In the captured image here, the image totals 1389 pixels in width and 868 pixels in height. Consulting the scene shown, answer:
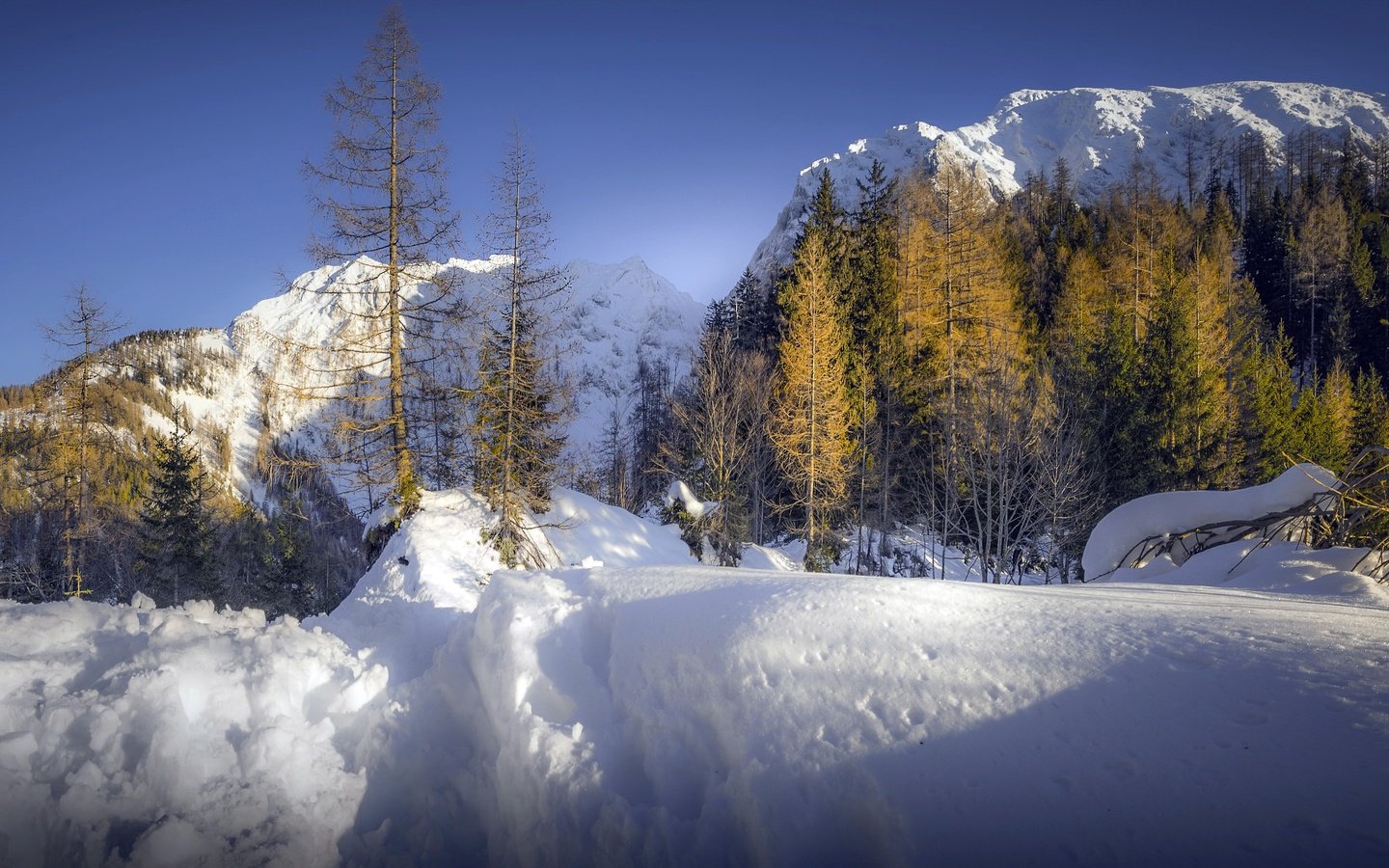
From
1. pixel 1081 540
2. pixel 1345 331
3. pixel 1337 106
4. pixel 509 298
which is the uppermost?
pixel 1337 106

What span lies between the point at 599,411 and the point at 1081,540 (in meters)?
118

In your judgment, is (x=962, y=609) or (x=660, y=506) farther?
(x=660, y=506)

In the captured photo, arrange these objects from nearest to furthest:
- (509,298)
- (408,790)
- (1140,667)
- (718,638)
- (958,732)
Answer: (958,732) < (1140,667) < (718,638) < (408,790) < (509,298)

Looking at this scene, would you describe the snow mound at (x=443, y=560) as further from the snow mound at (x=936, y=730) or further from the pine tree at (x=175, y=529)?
the pine tree at (x=175, y=529)

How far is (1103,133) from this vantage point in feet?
290

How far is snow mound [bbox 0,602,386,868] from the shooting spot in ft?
7.00

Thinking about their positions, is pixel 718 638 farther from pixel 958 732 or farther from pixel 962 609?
pixel 962 609

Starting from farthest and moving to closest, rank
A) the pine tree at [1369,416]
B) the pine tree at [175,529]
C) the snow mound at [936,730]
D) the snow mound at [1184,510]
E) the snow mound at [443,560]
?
the pine tree at [1369,416] → the pine tree at [175,529] → the snow mound at [1184,510] → the snow mound at [443,560] → the snow mound at [936,730]

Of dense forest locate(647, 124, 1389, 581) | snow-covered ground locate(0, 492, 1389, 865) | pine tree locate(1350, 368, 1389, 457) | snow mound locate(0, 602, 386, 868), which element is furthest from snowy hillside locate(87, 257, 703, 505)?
pine tree locate(1350, 368, 1389, 457)

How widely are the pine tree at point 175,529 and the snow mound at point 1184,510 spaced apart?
2745cm

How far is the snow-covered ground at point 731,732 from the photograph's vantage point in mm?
1770

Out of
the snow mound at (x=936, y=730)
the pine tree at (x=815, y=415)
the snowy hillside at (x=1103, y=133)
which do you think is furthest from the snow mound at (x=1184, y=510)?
the snowy hillside at (x=1103, y=133)

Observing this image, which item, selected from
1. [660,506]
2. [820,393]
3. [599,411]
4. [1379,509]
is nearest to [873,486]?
[820,393]

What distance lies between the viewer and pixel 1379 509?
9.63 feet
